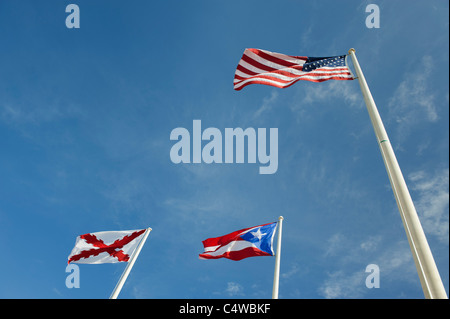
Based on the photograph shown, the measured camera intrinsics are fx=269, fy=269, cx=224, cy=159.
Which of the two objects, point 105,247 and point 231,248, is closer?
point 231,248

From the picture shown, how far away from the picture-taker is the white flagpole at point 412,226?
4.69 meters

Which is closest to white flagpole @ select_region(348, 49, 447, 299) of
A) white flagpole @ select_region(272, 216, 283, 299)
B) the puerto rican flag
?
white flagpole @ select_region(272, 216, 283, 299)

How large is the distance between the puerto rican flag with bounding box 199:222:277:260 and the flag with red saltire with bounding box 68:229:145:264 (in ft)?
14.1

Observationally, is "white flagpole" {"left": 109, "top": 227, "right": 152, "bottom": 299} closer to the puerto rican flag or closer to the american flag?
the puerto rican flag

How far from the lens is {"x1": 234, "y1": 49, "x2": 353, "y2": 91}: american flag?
973cm

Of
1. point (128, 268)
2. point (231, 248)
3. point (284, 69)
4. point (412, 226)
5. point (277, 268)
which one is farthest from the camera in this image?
point (231, 248)

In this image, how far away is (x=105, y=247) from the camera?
1523 centimetres

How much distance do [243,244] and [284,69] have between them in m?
8.65

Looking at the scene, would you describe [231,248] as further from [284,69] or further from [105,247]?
[284,69]

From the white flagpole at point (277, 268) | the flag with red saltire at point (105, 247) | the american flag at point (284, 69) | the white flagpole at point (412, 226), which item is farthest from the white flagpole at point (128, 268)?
the white flagpole at point (412, 226)

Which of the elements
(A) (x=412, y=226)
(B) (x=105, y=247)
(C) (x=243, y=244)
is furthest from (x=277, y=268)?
(B) (x=105, y=247)
